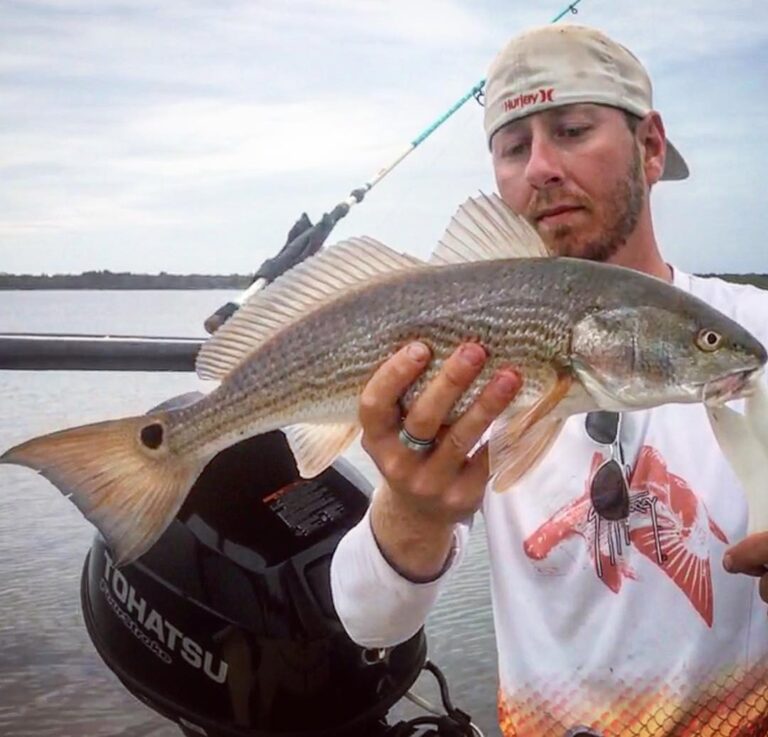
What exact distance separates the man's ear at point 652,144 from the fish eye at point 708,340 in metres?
1.34

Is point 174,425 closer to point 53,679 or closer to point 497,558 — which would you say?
point 497,558

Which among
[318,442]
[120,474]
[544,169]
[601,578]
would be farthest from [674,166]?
[120,474]

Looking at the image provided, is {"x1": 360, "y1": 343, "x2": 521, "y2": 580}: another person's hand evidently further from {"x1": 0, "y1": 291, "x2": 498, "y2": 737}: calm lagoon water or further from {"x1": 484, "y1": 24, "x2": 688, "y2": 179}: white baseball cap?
{"x1": 0, "y1": 291, "x2": 498, "y2": 737}: calm lagoon water

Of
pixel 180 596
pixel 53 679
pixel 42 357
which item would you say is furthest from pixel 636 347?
pixel 53 679

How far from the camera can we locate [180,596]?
9.91 feet

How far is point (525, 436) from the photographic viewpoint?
2.05 meters

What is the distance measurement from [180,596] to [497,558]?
986 millimetres

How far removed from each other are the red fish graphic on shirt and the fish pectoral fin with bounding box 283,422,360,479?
653mm


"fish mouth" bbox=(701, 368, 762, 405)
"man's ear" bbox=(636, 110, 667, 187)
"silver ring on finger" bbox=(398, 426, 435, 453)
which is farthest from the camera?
"man's ear" bbox=(636, 110, 667, 187)

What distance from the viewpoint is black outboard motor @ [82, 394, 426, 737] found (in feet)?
9.70

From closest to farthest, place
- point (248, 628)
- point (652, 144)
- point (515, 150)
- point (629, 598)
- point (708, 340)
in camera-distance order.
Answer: point (708, 340), point (629, 598), point (248, 628), point (515, 150), point (652, 144)

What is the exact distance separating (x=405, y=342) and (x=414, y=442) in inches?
8.7

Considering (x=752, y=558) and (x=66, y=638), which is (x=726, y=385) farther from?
(x=66, y=638)

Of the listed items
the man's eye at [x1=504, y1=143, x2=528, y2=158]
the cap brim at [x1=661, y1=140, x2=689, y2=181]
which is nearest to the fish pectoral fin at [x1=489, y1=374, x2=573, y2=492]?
the man's eye at [x1=504, y1=143, x2=528, y2=158]
